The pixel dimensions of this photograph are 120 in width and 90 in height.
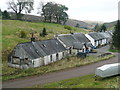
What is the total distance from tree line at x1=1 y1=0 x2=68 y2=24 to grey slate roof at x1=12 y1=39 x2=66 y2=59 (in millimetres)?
43980

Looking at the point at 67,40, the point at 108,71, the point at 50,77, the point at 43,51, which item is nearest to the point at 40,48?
the point at 43,51

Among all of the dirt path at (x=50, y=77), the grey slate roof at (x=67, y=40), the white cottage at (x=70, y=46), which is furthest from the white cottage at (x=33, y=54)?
the dirt path at (x=50, y=77)

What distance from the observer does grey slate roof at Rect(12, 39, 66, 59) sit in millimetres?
27141

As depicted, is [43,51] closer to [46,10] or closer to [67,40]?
[67,40]

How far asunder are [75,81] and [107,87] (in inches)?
179

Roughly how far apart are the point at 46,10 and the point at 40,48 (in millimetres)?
53987

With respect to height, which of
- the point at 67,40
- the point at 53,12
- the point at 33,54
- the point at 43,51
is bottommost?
the point at 33,54

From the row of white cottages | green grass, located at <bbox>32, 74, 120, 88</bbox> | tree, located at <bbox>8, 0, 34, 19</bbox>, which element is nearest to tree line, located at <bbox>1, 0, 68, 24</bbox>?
tree, located at <bbox>8, 0, 34, 19</bbox>

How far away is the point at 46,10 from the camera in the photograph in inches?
3162

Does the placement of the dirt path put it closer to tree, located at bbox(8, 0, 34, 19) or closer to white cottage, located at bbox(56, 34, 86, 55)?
white cottage, located at bbox(56, 34, 86, 55)

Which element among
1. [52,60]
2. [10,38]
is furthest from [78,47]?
[10,38]

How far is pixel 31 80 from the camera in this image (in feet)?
67.6

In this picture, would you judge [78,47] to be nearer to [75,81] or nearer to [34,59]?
[34,59]

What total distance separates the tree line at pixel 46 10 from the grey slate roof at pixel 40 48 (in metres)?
44.0
